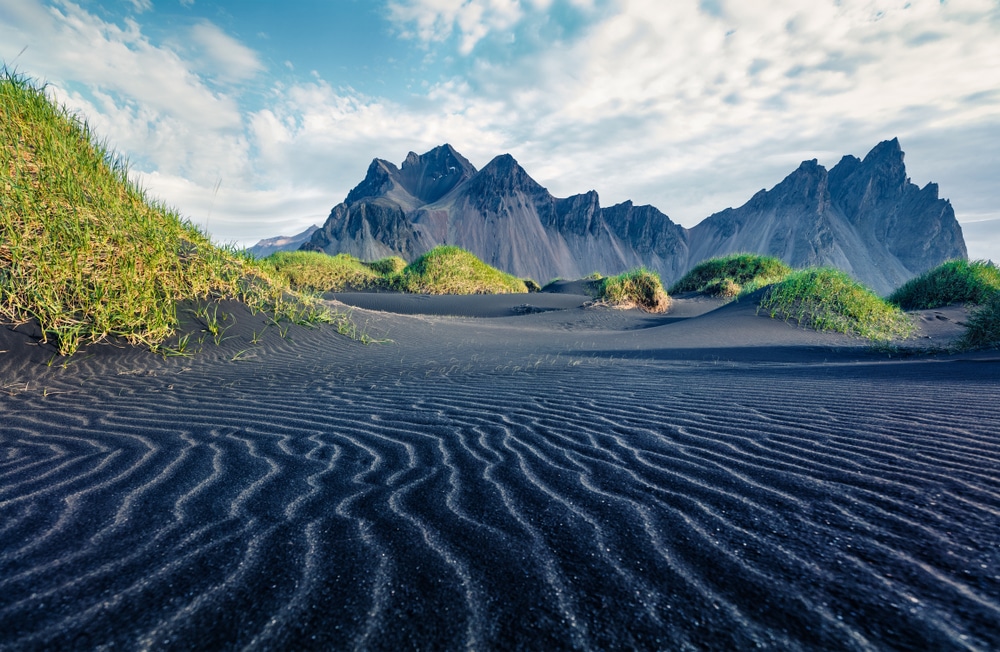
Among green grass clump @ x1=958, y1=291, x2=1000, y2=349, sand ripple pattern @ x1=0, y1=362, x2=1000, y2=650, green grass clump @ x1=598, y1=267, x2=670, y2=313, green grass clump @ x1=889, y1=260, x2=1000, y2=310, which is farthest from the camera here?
green grass clump @ x1=598, y1=267, x2=670, y2=313

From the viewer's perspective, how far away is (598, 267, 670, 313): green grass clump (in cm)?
1353

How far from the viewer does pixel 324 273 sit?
57.9ft

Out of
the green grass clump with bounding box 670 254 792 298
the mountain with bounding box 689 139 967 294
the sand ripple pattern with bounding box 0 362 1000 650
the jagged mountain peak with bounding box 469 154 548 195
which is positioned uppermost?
the jagged mountain peak with bounding box 469 154 548 195

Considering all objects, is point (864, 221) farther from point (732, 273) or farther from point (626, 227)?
point (732, 273)

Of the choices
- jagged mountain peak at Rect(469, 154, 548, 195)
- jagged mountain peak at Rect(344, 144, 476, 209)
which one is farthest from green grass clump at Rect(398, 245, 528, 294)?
jagged mountain peak at Rect(344, 144, 476, 209)

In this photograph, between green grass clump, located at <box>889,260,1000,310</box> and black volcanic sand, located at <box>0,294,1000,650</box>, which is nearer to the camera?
black volcanic sand, located at <box>0,294,1000,650</box>

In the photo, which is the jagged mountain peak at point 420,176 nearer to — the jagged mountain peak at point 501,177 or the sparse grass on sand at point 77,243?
the jagged mountain peak at point 501,177

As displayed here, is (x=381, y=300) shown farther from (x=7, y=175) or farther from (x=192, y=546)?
(x=192, y=546)

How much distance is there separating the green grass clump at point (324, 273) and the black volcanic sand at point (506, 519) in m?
14.0

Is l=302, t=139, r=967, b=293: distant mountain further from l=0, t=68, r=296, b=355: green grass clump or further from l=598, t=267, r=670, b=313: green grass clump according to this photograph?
l=0, t=68, r=296, b=355: green grass clump

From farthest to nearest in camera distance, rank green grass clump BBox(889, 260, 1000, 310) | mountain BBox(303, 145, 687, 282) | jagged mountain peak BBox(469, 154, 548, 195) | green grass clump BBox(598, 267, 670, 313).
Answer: jagged mountain peak BBox(469, 154, 548, 195) → mountain BBox(303, 145, 687, 282) → green grass clump BBox(598, 267, 670, 313) → green grass clump BBox(889, 260, 1000, 310)

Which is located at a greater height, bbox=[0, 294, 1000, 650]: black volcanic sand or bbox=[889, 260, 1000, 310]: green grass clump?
bbox=[889, 260, 1000, 310]: green grass clump

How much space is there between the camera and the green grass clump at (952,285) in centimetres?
1145

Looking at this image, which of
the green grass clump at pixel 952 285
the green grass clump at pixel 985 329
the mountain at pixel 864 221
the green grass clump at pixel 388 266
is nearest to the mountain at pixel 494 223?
the mountain at pixel 864 221
